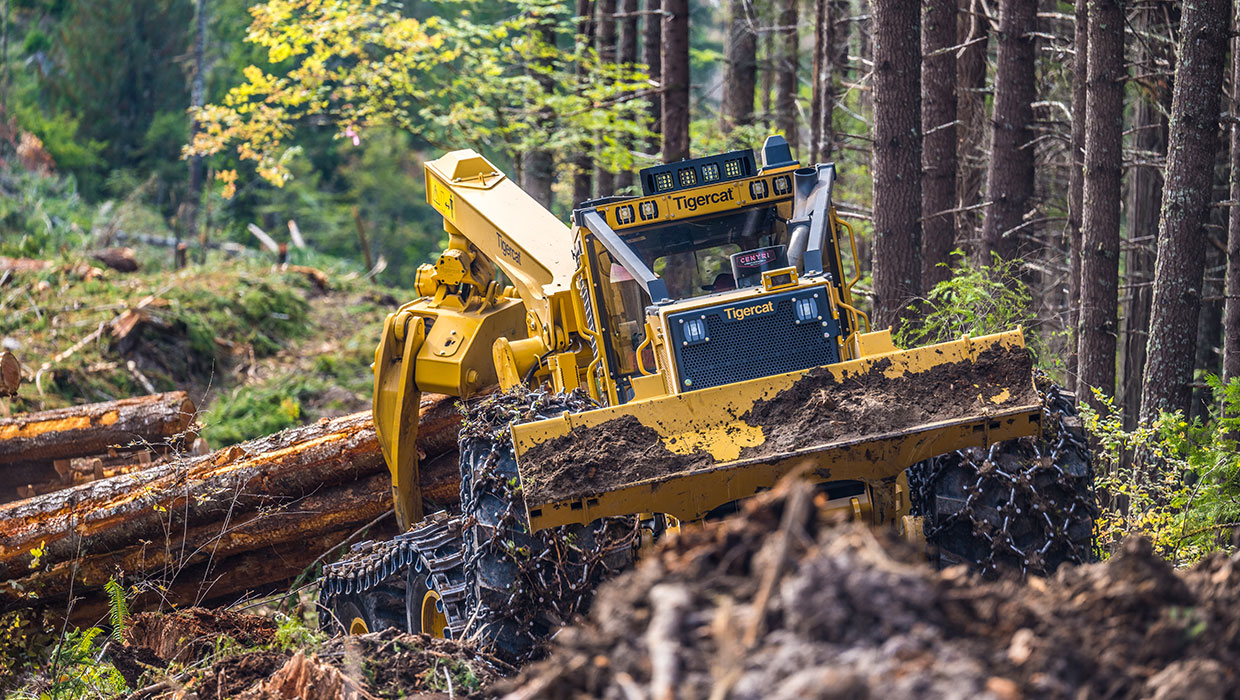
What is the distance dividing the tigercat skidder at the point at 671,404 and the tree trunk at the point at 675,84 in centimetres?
702

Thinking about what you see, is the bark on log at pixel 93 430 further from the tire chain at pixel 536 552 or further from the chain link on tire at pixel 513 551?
the tire chain at pixel 536 552

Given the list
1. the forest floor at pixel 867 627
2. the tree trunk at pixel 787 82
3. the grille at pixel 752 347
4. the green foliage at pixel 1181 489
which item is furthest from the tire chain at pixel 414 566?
the tree trunk at pixel 787 82

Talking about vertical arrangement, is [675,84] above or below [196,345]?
above

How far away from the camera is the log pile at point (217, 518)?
7.84m

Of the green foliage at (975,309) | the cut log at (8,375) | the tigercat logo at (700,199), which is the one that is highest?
the tigercat logo at (700,199)

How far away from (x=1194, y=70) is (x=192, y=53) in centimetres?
2796

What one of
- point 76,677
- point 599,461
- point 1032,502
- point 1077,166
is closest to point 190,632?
point 76,677

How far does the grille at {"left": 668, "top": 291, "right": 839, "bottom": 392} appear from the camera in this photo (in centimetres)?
588

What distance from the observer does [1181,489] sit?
25.3 ft

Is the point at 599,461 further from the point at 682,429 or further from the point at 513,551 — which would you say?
the point at 513,551

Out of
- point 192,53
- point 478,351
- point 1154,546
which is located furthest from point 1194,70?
point 192,53

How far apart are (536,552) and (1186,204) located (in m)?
6.55

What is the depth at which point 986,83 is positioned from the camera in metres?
15.8

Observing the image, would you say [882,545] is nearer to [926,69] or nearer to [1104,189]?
[1104,189]
